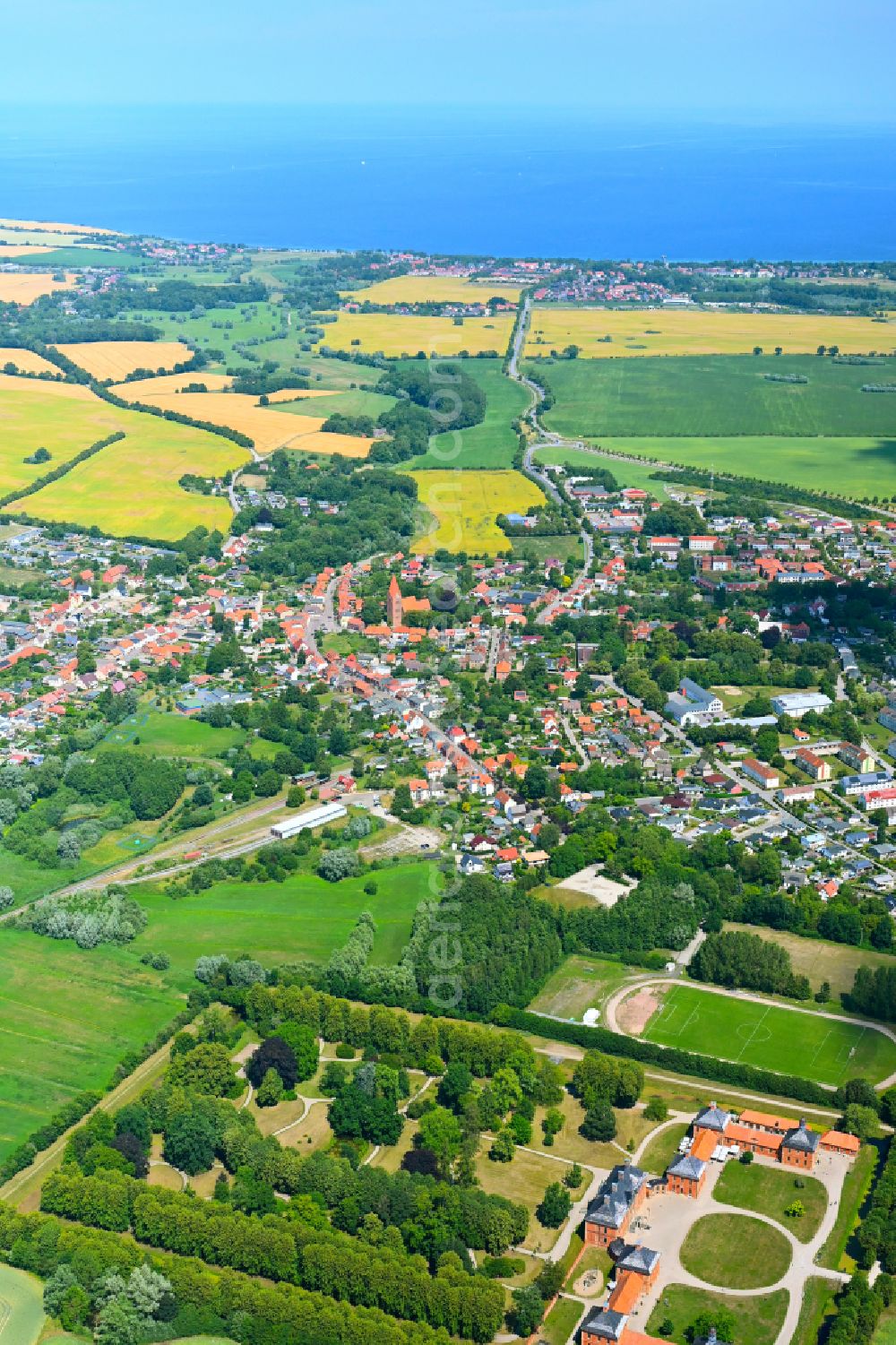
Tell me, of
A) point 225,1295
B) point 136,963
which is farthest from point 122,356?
point 225,1295

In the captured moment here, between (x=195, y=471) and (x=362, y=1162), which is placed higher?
(x=195, y=471)

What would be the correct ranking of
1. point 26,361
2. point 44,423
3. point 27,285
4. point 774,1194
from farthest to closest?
point 27,285
point 26,361
point 44,423
point 774,1194

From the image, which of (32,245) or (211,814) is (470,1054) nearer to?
(211,814)

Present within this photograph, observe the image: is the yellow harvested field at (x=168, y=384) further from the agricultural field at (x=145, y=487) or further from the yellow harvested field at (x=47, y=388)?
the agricultural field at (x=145, y=487)

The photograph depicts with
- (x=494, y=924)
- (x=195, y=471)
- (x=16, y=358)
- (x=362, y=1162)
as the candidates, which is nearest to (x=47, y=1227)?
(x=362, y=1162)

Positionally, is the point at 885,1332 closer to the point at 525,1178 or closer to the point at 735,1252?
the point at 735,1252

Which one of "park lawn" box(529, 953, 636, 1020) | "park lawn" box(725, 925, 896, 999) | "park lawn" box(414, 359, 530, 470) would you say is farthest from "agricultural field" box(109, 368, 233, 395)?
"park lawn" box(725, 925, 896, 999)

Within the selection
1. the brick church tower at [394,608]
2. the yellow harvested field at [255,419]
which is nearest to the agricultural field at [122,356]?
the yellow harvested field at [255,419]
